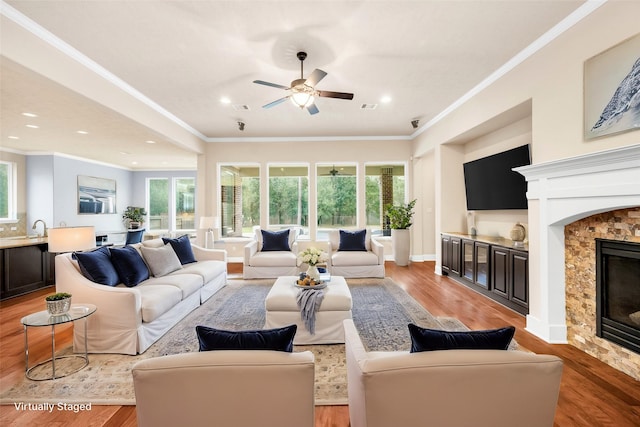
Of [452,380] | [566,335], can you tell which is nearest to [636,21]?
[566,335]

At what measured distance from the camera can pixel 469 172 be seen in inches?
202

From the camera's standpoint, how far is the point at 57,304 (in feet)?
7.72

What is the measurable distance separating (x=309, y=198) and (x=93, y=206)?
666 centimetres

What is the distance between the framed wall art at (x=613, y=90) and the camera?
2189 mm

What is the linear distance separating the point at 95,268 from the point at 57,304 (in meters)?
0.58

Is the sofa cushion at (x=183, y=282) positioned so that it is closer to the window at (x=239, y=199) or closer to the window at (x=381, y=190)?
the window at (x=239, y=199)

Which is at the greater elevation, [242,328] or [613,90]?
[613,90]

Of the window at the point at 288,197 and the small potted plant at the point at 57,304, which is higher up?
the window at the point at 288,197

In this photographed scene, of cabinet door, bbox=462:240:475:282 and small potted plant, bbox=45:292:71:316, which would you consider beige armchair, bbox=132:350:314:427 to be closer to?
small potted plant, bbox=45:292:71:316

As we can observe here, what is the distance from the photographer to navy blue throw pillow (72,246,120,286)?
2.87 m

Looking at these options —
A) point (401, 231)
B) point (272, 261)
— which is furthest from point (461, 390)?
point (401, 231)

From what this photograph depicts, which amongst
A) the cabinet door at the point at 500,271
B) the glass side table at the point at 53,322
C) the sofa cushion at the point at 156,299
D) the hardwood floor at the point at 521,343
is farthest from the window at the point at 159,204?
the cabinet door at the point at 500,271

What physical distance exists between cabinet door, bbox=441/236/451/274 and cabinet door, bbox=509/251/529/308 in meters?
1.71

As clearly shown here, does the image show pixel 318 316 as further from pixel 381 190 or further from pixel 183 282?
pixel 381 190
